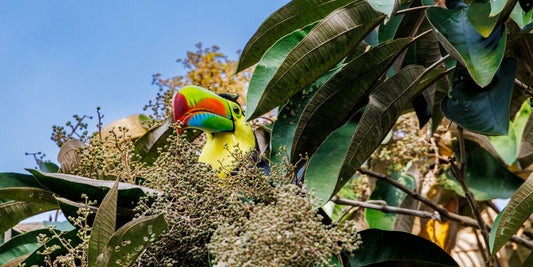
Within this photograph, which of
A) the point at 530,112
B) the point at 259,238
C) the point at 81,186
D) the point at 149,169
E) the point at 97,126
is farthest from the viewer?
the point at 530,112

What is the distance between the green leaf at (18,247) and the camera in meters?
1.63

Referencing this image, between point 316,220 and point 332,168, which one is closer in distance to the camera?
point 316,220

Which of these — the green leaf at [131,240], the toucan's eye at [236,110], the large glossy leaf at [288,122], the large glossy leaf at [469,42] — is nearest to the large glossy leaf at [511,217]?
the large glossy leaf at [469,42]

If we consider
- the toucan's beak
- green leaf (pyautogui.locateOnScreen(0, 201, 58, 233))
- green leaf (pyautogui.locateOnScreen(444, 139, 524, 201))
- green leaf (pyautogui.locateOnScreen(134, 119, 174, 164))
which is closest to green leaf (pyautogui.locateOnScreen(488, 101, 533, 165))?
green leaf (pyautogui.locateOnScreen(444, 139, 524, 201))

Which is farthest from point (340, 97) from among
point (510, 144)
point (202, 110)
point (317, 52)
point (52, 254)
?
point (510, 144)

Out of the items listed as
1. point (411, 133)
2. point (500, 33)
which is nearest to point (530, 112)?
point (411, 133)

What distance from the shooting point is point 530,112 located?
131 inches

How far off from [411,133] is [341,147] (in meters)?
1.68

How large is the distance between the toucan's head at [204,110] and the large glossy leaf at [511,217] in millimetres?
855

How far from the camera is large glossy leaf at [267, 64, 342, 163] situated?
1525 mm

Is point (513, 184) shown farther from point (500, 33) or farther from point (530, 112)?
point (500, 33)

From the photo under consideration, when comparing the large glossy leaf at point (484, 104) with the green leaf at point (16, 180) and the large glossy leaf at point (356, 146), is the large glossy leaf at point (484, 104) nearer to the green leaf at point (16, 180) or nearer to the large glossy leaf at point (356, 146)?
the large glossy leaf at point (356, 146)

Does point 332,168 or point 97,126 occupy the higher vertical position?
point 97,126

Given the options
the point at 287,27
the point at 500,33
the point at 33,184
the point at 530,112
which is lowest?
the point at 530,112
